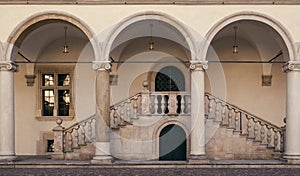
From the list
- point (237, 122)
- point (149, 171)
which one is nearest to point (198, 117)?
point (149, 171)

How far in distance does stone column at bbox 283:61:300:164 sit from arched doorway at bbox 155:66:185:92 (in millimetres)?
5427

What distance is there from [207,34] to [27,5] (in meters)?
5.35

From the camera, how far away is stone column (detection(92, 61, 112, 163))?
45.6 ft

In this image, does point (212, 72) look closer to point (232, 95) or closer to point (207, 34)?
point (232, 95)

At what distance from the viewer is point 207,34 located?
13.9 meters

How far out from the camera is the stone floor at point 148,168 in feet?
40.9

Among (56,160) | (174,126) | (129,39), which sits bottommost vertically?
(56,160)

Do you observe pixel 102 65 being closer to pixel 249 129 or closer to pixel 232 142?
pixel 232 142

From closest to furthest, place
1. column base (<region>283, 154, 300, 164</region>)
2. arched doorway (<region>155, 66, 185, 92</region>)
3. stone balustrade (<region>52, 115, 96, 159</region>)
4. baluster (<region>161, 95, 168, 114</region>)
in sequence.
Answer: column base (<region>283, 154, 300, 164</region>) → stone balustrade (<region>52, 115, 96, 159</region>) → baluster (<region>161, 95, 168, 114</region>) → arched doorway (<region>155, 66, 185, 92</region>)

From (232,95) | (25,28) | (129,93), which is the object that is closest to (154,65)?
(129,93)

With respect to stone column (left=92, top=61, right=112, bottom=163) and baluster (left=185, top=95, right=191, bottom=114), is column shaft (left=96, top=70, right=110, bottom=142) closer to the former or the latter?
stone column (left=92, top=61, right=112, bottom=163)

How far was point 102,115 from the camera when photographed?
1400cm

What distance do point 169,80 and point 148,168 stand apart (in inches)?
227

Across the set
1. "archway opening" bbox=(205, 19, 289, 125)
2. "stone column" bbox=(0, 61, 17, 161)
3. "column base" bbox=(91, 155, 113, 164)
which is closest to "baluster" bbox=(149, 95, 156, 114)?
"column base" bbox=(91, 155, 113, 164)
